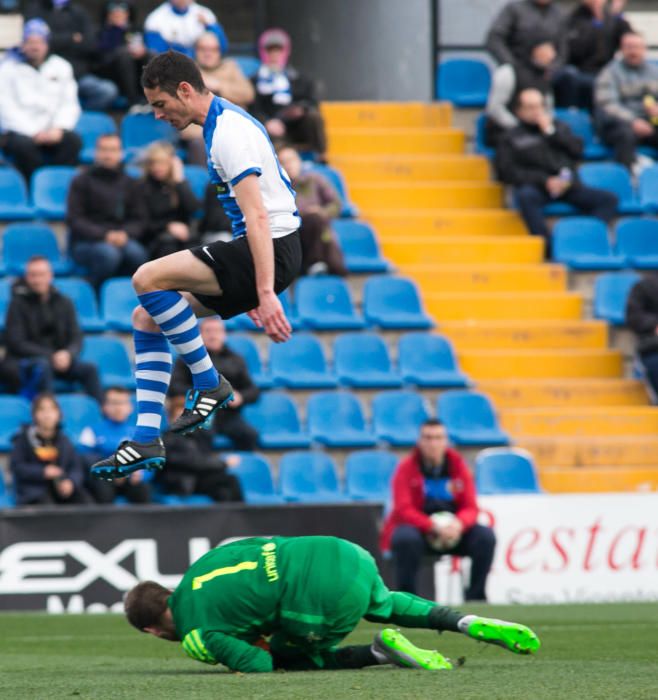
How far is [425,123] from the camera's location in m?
16.8

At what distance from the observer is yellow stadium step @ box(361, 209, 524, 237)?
1563cm

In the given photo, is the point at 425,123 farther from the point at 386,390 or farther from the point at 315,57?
the point at 386,390

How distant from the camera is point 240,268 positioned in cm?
674

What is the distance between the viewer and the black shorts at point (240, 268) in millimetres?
6742

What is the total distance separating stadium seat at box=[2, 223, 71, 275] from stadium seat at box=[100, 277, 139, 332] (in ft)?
1.76

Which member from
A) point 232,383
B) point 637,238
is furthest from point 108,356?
point 637,238

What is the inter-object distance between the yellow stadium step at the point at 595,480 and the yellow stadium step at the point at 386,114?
456cm

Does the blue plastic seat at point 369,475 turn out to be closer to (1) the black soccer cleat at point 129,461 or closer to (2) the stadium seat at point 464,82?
(2) the stadium seat at point 464,82

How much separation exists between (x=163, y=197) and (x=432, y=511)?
146 inches

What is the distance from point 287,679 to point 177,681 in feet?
1.46

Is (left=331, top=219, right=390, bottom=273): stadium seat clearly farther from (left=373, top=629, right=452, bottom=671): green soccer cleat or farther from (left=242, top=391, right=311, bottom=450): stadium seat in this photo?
(left=373, top=629, right=452, bottom=671): green soccer cleat

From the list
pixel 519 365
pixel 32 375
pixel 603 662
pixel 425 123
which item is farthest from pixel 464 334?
pixel 603 662

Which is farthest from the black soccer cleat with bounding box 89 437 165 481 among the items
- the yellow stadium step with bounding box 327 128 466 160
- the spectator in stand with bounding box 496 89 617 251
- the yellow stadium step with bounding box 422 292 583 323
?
the yellow stadium step with bounding box 327 128 466 160

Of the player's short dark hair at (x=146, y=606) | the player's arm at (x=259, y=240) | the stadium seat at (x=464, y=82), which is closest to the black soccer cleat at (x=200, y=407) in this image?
the player's arm at (x=259, y=240)
